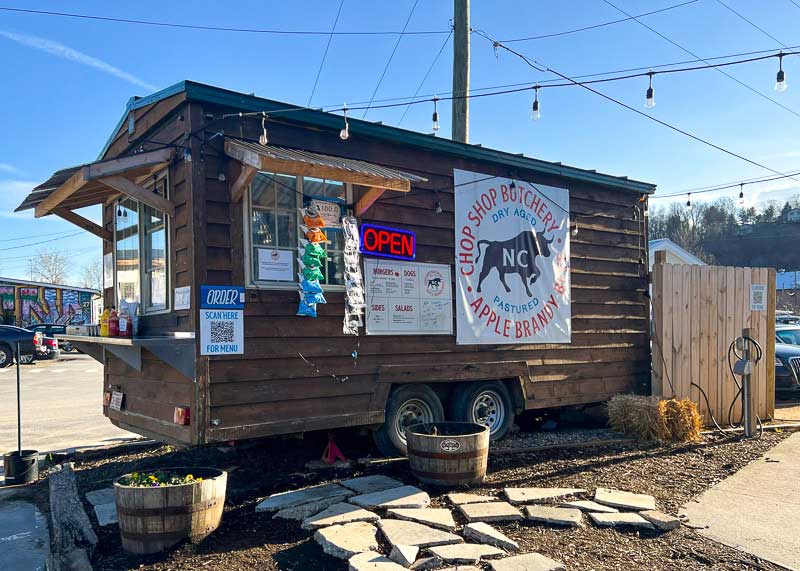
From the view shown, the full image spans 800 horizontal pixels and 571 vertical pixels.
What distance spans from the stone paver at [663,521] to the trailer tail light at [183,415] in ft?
12.0

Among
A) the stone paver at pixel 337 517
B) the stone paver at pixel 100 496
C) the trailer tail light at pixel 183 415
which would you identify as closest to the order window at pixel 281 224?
the trailer tail light at pixel 183 415

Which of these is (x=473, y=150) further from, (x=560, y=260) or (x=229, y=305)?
(x=229, y=305)

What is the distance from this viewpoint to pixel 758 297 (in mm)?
9438

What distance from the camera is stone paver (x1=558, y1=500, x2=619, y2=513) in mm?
4922

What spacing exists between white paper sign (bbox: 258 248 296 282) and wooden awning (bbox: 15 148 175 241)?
87 cm

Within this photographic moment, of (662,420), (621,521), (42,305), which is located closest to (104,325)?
(621,521)

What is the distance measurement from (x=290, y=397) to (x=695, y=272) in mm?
6118

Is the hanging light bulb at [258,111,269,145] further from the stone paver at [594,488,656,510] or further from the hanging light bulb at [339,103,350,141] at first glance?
the stone paver at [594,488,656,510]

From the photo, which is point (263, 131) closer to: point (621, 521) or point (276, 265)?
point (276, 265)

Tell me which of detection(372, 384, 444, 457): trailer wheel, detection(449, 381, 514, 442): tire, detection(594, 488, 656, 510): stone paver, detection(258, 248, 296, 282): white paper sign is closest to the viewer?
detection(594, 488, 656, 510): stone paver

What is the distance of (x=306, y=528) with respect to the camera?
4.58 metres

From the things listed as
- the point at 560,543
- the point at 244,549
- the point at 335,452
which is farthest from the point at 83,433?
the point at 560,543

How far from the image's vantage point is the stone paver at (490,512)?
4.71 meters

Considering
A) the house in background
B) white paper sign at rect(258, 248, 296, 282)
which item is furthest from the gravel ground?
the house in background
